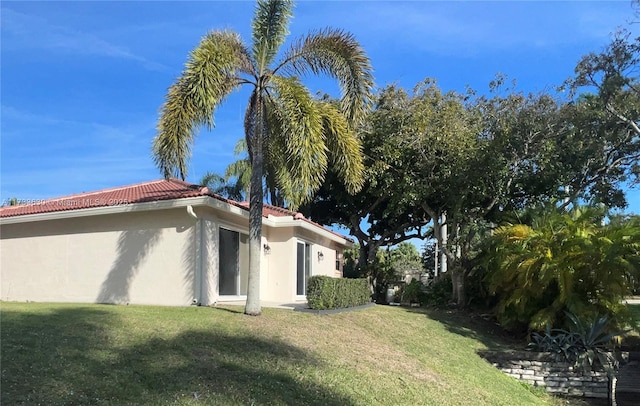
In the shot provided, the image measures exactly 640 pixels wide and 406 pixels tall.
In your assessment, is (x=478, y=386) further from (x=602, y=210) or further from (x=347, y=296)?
(x=602, y=210)

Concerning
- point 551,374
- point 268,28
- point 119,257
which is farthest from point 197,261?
point 551,374

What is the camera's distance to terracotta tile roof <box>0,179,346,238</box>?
563 inches

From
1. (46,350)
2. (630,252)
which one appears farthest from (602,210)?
(46,350)

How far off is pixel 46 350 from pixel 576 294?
1381cm

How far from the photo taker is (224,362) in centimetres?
807

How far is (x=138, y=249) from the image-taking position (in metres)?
14.6

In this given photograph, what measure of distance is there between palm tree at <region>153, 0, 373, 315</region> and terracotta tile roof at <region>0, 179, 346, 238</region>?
7.93 ft

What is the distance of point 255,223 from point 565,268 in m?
9.17

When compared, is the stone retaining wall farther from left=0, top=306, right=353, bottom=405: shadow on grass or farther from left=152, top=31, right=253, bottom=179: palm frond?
left=152, top=31, right=253, bottom=179: palm frond

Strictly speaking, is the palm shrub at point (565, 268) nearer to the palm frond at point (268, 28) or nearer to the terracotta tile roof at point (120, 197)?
the terracotta tile roof at point (120, 197)

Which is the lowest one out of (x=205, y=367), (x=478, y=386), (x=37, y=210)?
(x=478, y=386)

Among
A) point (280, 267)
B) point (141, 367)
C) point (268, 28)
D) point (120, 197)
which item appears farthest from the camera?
point (280, 267)

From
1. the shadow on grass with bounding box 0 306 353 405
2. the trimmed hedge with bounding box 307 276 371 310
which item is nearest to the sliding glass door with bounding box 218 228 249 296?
the trimmed hedge with bounding box 307 276 371 310

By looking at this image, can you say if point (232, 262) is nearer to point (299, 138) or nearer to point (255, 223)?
point (255, 223)
